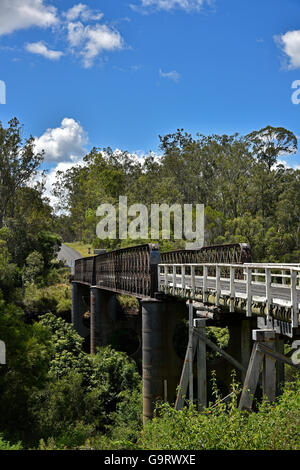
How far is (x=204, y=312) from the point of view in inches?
543

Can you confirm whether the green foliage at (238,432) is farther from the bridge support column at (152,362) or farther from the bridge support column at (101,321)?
the bridge support column at (101,321)

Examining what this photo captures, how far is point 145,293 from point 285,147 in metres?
46.3

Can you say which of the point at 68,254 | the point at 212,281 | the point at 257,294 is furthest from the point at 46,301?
the point at 257,294

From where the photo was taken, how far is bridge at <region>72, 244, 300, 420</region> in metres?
9.84

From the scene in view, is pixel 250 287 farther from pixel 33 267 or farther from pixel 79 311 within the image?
pixel 33 267

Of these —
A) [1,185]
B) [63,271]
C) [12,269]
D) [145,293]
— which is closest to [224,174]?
[63,271]

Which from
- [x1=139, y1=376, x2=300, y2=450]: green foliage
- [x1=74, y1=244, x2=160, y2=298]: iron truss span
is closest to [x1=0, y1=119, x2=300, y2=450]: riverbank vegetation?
[x1=139, y1=376, x2=300, y2=450]: green foliage

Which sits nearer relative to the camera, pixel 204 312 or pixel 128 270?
pixel 204 312

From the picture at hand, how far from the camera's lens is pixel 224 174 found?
201ft

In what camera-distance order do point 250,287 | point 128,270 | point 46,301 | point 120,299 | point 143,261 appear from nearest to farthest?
point 250,287, point 143,261, point 128,270, point 120,299, point 46,301

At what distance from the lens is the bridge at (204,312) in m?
9.84

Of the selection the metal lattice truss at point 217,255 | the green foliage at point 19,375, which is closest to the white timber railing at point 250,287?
the metal lattice truss at point 217,255

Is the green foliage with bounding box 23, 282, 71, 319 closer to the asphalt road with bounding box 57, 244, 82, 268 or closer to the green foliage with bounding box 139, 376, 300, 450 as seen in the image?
the asphalt road with bounding box 57, 244, 82, 268
